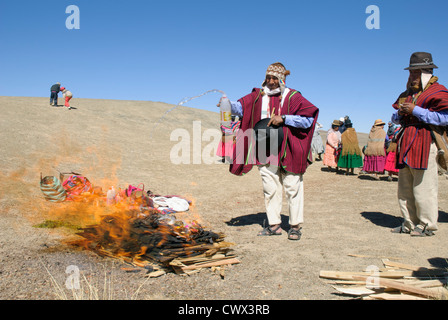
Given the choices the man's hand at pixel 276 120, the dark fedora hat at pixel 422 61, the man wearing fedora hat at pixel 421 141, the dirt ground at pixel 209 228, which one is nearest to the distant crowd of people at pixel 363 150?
the dirt ground at pixel 209 228

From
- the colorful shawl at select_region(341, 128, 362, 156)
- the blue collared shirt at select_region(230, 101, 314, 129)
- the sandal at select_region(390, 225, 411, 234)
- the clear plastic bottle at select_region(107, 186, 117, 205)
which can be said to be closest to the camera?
the blue collared shirt at select_region(230, 101, 314, 129)

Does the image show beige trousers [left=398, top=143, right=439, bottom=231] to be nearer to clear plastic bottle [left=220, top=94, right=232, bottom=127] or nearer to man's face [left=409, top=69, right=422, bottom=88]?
man's face [left=409, top=69, right=422, bottom=88]

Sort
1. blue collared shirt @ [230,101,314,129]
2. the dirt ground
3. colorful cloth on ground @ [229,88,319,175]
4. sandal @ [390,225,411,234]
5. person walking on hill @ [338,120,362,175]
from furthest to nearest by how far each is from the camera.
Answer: person walking on hill @ [338,120,362,175], sandal @ [390,225,411,234], colorful cloth on ground @ [229,88,319,175], blue collared shirt @ [230,101,314,129], the dirt ground

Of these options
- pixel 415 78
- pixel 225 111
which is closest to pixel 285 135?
pixel 225 111

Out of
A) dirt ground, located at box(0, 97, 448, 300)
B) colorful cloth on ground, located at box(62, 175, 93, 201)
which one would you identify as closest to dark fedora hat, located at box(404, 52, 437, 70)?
dirt ground, located at box(0, 97, 448, 300)

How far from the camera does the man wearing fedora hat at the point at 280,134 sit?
16.9 ft

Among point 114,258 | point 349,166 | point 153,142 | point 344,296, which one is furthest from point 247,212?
point 153,142

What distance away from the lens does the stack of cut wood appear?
3084mm

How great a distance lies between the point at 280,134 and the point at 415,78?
6.93ft

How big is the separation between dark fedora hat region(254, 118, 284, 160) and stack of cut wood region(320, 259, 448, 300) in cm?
198

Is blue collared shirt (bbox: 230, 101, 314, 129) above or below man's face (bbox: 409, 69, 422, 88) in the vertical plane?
below

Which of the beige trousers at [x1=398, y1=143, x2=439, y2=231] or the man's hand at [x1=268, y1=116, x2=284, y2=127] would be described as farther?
the beige trousers at [x1=398, y1=143, x2=439, y2=231]

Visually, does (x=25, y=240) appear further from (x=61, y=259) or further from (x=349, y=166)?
(x=349, y=166)

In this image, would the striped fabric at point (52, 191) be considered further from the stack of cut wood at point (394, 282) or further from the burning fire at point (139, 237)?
the stack of cut wood at point (394, 282)
